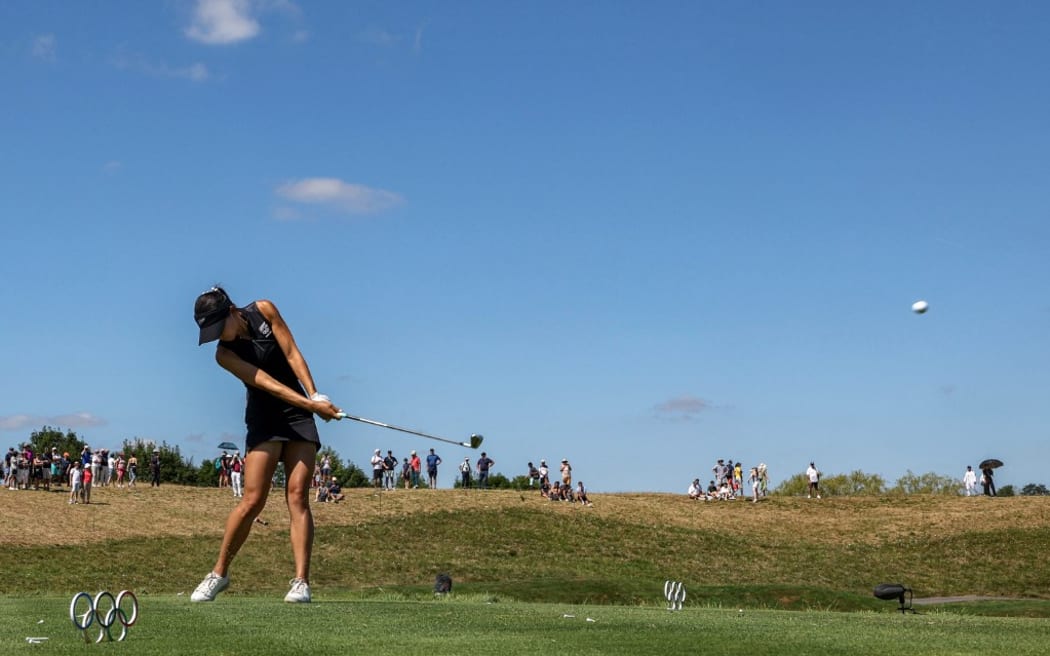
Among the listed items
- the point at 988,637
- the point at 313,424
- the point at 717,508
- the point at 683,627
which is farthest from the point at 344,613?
the point at 717,508

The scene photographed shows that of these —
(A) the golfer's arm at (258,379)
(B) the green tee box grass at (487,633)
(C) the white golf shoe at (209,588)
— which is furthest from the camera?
(C) the white golf shoe at (209,588)

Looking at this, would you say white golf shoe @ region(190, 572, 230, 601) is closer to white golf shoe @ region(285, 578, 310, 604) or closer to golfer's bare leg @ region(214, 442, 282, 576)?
golfer's bare leg @ region(214, 442, 282, 576)

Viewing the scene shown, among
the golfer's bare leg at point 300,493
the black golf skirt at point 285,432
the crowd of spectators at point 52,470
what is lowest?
the golfer's bare leg at point 300,493

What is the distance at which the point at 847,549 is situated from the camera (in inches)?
2467

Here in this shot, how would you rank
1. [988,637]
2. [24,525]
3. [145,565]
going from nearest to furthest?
[988,637] → [145,565] → [24,525]

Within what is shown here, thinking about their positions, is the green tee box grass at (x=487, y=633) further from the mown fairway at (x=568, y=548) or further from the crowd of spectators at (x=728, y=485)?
the crowd of spectators at (x=728, y=485)

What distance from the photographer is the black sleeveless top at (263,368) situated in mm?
10906

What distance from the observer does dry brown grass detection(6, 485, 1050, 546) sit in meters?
56.2

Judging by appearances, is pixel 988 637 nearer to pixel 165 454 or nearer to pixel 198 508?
pixel 198 508

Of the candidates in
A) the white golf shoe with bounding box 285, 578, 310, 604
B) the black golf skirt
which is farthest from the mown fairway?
the black golf skirt

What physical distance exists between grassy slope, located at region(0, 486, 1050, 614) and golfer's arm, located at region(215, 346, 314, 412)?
27619 mm

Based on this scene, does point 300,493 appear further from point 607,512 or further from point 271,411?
point 607,512

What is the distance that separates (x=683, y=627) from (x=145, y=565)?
4314cm

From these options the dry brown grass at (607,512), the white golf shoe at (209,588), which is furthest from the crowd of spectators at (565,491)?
the white golf shoe at (209,588)
